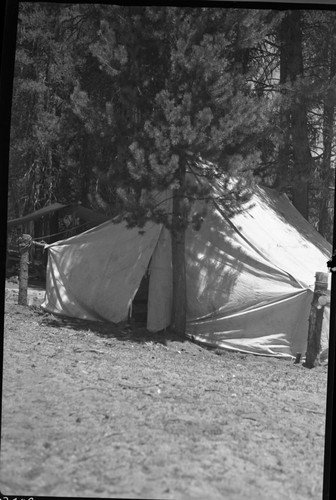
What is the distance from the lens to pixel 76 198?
7.91ft

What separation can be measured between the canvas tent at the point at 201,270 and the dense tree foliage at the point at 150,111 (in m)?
0.07

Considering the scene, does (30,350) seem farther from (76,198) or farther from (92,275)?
(76,198)

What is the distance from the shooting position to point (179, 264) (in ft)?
8.28

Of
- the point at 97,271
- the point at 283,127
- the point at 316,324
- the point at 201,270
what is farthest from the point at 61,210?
the point at 316,324

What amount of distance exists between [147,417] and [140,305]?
51cm

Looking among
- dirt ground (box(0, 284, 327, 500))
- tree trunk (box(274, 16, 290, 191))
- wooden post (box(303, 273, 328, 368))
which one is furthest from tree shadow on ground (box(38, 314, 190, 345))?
tree trunk (box(274, 16, 290, 191))

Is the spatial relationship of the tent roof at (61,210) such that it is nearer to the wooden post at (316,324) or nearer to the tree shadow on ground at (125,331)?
the tree shadow on ground at (125,331)

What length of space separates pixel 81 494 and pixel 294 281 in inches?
60.8

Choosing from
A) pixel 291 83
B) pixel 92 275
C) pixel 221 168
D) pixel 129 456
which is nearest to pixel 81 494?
pixel 129 456

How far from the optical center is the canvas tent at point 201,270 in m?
2.48

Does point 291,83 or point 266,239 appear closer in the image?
point 291,83

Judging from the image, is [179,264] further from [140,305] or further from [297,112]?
[297,112]

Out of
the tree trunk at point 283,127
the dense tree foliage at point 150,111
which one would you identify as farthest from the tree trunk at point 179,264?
the tree trunk at point 283,127

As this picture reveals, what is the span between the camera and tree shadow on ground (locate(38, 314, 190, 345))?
2.49 meters
